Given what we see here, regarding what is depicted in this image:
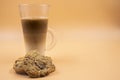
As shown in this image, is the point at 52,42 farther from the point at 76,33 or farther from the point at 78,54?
the point at 76,33

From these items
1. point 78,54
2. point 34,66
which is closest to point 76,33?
point 78,54

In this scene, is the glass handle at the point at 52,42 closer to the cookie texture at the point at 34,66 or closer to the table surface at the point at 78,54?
the table surface at the point at 78,54

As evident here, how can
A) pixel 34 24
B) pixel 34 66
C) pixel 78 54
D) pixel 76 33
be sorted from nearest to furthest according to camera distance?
pixel 34 66
pixel 34 24
pixel 78 54
pixel 76 33

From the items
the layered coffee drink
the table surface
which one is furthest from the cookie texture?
the layered coffee drink

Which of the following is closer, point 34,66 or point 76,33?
point 34,66

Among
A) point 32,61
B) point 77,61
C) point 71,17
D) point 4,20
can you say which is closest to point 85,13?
point 71,17
